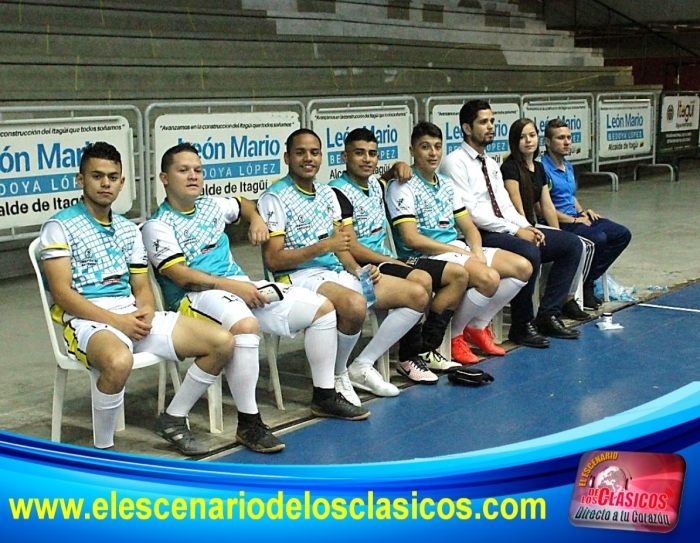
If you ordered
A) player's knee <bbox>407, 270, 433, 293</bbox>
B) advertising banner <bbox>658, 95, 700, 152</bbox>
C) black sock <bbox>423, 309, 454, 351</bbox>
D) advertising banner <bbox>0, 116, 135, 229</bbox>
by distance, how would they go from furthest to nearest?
1. advertising banner <bbox>658, 95, 700, 152</bbox>
2. advertising banner <bbox>0, 116, 135, 229</bbox>
3. black sock <bbox>423, 309, 454, 351</bbox>
4. player's knee <bbox>407, 270, 433, 293</bbox>

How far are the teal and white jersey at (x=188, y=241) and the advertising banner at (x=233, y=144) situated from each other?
12.2 ft

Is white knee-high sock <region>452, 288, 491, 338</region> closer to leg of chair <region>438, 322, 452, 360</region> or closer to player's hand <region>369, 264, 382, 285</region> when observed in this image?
leg of chair <region>438, 322, 452, 360</region>

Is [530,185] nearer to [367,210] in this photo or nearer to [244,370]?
[367,210]

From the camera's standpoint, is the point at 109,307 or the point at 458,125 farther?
the point at 458,125

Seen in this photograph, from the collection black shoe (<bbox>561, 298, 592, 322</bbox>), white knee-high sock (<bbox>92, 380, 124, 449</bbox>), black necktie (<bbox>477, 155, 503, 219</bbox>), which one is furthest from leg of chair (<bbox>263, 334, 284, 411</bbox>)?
black shoe (<bbox>561, 298, 592, 322</bbox>)

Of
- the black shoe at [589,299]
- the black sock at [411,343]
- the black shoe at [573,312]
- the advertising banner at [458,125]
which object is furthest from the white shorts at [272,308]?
the advertising banner at [458,125]

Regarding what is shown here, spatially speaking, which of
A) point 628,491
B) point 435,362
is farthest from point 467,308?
point 628,491

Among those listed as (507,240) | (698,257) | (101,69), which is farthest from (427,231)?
(101,69)

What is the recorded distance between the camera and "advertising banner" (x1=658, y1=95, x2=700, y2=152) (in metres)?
16.7

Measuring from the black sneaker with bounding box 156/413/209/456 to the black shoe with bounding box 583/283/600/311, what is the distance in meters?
3.68

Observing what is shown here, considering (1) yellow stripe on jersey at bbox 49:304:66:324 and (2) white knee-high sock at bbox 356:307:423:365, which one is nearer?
(1) yellow stripe on jersey at bbox 49:304:66:324

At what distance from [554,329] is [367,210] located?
1651mm

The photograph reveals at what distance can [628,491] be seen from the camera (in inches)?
77.7

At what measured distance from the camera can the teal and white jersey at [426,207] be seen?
18.9 ft
